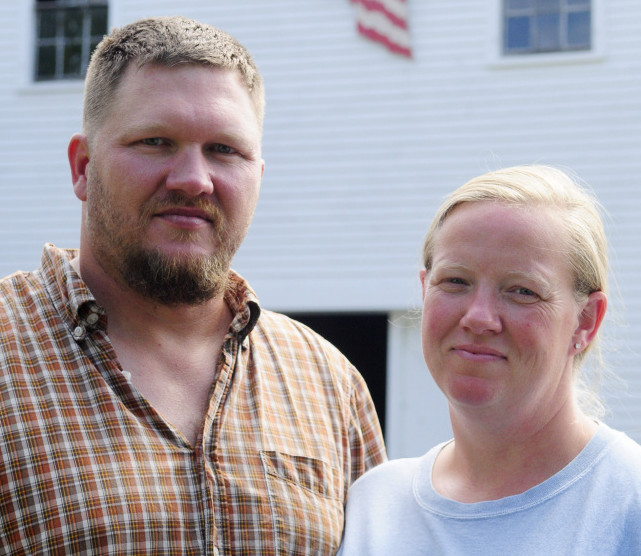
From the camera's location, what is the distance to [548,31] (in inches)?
391

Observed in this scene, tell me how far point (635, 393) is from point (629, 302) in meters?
A: 0.88

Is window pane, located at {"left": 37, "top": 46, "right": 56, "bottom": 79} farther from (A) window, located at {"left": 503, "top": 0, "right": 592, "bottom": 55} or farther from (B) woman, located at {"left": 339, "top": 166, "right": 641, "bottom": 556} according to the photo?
(B) woman, located at {"left": 339, "top": 166, "right": 641, "bottom": 556}

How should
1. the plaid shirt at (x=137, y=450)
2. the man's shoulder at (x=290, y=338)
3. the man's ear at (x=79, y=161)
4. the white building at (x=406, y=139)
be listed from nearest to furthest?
1. the plaid shirt at (x=137, y=450)
2. the man's ear at (x=79, y=161)
3. the man's shoulder at (x=290, y=338)
4. the white building at (x=406, y=139)

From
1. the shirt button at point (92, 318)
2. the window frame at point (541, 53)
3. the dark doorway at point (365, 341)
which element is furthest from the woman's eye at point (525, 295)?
the dark doorway at point (365, 341)

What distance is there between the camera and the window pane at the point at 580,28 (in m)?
9.85

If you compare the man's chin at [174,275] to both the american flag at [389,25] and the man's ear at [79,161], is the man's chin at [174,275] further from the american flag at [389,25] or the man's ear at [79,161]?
the american flag at [389,25]

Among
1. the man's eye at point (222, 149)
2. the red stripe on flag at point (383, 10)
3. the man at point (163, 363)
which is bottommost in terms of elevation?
the man at point (163, 363)

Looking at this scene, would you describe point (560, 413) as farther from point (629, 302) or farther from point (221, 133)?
point (629, 302)

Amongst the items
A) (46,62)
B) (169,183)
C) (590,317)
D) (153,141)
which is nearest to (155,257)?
(169,183)

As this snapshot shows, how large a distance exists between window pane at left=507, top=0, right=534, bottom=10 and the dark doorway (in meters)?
3.63

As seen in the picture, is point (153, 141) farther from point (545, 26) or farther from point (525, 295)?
point (545, 26)

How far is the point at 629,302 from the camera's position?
948 cm

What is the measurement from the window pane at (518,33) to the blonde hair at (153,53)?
7712mm

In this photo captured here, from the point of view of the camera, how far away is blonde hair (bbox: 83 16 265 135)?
2.65 m
